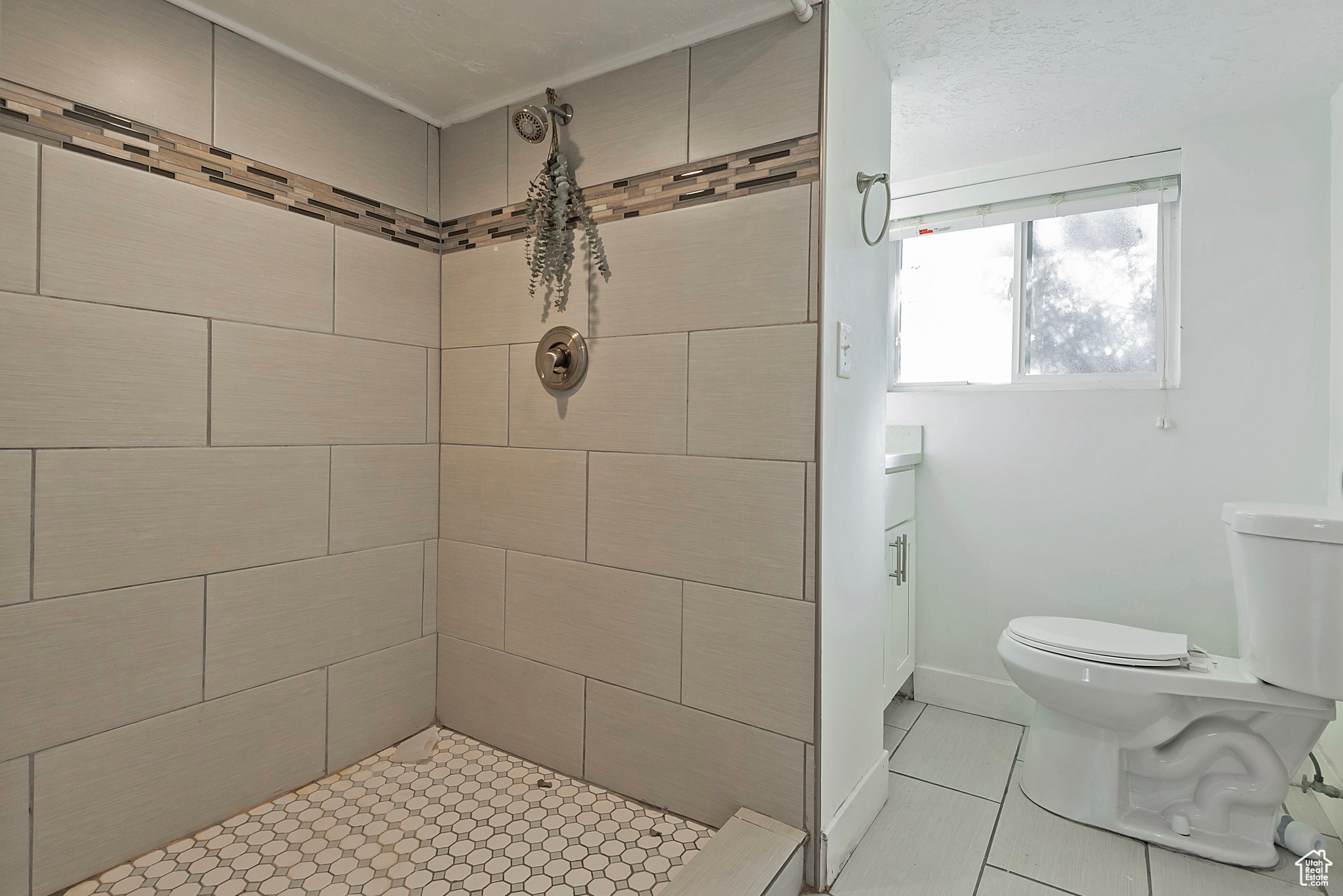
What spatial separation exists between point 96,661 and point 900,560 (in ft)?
7.09

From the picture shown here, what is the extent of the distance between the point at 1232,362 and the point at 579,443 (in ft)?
6.58

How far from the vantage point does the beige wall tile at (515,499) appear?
1761 mm

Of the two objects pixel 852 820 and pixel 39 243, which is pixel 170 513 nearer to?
pixel 39 243

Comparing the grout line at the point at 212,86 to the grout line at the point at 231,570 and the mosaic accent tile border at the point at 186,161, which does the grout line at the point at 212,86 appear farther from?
the grout line at the point at 231,570

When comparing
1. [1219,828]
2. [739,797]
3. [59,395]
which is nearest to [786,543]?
[739,797]

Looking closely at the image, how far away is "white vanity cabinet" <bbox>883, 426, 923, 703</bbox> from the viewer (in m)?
2.11

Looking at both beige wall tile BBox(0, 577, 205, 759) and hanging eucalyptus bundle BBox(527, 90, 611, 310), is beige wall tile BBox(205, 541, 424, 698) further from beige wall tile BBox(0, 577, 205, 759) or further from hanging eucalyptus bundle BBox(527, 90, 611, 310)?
hanging eucalyptus bundle BBox(527, 90, 611, 310)

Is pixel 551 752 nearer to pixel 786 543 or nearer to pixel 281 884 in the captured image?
pixel 281 884

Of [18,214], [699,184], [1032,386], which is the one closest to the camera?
[18,214]

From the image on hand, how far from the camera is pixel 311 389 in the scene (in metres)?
1.70

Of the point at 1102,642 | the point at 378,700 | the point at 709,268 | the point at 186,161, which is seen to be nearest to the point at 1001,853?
the point at 1102,642

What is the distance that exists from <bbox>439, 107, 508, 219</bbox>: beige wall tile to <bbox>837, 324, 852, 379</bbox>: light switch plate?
1003 millimetres

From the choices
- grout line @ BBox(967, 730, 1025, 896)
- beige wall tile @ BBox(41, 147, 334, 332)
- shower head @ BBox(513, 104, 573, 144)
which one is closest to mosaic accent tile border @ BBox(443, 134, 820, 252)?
shower head @ BBox(513, 104, 573, 144)

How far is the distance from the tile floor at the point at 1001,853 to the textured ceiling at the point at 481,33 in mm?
1984
